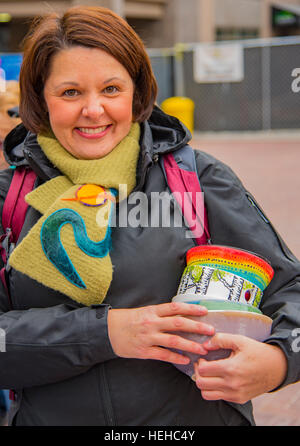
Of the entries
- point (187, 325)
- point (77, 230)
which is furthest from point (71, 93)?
point (187, 325)

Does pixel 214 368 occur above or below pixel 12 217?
below

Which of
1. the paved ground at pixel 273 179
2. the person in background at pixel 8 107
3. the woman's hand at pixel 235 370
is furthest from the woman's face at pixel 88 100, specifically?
the paved ground at pixel 273 179

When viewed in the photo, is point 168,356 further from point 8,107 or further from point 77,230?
point 8,107

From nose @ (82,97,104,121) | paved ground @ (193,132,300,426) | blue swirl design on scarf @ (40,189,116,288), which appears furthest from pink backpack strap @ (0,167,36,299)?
paved ground @ (193,132,300,426)

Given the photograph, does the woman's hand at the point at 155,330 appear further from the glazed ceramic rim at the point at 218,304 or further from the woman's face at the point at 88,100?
the woman's face at the point at 88,100

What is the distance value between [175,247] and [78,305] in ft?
1.05

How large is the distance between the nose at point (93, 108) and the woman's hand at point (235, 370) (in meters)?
0.69

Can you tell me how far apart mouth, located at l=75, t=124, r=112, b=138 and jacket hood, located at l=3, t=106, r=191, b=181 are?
126 millimetres

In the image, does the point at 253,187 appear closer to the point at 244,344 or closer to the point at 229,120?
the point at 229,120

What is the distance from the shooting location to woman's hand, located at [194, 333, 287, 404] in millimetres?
1409

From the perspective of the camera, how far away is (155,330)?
1.45 meters

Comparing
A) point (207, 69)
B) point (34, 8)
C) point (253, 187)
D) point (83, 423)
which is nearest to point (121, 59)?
point (83, 423)

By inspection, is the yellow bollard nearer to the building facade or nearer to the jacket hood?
the building facade

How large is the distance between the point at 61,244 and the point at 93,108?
387 millimetres
